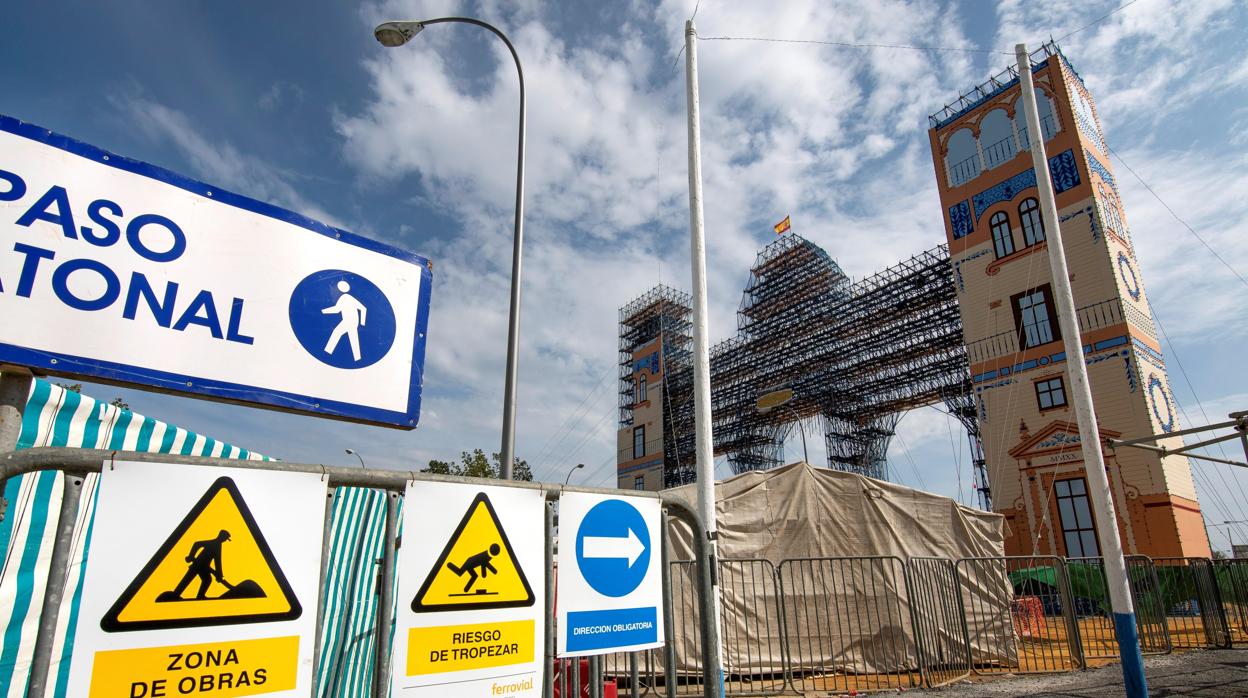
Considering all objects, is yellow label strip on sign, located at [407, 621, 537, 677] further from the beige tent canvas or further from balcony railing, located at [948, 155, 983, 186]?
balcony railing, located at [948, 155, 983, 186]

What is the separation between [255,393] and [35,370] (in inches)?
25.7

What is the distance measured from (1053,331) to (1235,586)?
10338mm

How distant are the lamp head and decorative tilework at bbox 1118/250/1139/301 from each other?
78.7 ft

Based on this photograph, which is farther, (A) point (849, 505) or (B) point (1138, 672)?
(A) point (849, 505)

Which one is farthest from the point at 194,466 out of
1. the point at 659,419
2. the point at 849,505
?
the point at 659,419

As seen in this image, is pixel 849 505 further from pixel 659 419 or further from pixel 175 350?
pixel 659 419

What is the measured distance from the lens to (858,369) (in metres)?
37.0

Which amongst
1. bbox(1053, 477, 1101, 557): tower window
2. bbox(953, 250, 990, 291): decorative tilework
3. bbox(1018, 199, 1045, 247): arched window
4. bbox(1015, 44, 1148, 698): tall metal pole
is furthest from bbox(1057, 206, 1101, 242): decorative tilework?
bbox(1015, 44, 1148, 698): tall metal pole

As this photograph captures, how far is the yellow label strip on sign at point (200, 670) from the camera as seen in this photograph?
187 centimetres

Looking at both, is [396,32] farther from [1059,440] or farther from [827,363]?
[827,363]

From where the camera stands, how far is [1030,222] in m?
24.2

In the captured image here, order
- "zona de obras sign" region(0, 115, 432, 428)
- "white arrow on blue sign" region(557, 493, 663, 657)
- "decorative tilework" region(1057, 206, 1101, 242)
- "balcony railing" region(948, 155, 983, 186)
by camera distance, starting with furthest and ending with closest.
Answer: "balcony railing" region(948, 155, 983, 186), "decorative tilework" region(1057, 206, 1101, 242), "white arrow on blue sign" region(557, 493, 663, 657), "zona de obras sign" region(0, 115, 432, 428)

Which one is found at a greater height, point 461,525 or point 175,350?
point 175,350

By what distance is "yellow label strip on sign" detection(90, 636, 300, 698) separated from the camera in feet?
6.14
